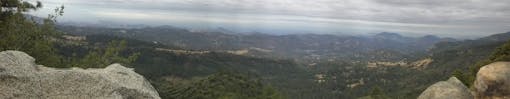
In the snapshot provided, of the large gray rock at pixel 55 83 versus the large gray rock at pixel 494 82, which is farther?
the large gray rock at pixel 494 82

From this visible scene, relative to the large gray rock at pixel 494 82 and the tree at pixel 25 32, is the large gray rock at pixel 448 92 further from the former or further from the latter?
the tree at pixel 25 32

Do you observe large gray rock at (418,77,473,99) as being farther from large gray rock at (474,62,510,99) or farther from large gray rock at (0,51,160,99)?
large gray rock at (0,51,160,99)

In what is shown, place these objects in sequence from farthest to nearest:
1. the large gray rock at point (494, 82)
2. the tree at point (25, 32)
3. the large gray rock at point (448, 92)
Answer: the tree at point (25, 32), the large gray rock at point (448, 92), the large gray rock at point (494, 82)

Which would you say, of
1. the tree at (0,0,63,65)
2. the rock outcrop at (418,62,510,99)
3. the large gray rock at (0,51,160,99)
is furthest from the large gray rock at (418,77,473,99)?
the tree at (0,0,63,65)

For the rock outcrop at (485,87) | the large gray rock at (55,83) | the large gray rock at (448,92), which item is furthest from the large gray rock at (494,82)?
the large gray rock at (55,83)

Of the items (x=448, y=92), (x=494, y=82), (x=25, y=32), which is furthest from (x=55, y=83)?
(x=25, y=32)

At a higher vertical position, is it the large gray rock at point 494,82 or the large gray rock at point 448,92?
the large gray rock at point 494,82

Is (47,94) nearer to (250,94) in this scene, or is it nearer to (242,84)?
(250,94)

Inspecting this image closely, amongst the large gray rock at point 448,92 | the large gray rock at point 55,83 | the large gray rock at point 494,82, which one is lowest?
the large gray rock at point 448,92
